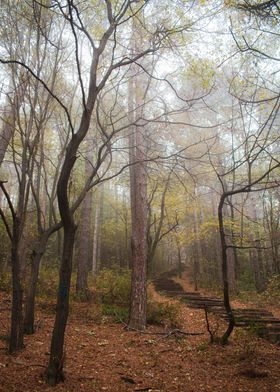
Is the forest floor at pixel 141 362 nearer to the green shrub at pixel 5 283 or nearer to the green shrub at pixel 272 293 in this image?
the green shrub at pixel 5 283

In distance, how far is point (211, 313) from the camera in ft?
29.4

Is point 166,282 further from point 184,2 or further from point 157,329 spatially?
point 184,2

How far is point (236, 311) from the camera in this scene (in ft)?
27.1

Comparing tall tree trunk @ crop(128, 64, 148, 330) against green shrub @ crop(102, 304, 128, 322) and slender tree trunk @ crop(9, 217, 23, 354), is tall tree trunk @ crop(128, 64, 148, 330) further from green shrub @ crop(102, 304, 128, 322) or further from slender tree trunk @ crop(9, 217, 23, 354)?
slender tree trunk @ crop(9, 217, 23, 354)

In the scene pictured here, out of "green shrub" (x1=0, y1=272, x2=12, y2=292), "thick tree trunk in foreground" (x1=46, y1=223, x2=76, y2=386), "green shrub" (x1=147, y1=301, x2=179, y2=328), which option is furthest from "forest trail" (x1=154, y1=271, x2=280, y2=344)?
"green shrub" (x1=0, y1=272, x2=12, y2=292)

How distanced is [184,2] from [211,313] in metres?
8.01

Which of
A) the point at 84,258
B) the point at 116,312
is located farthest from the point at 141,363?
the point at 84,258

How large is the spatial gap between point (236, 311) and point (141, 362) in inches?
170

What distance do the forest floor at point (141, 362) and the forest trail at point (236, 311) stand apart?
29 cm

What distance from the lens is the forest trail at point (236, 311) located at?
659 centimetres

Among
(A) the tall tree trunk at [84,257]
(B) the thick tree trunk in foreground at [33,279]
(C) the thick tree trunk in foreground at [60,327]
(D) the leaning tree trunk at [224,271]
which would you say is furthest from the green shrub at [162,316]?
(C) the thick tree trunk in foreground at [60,327]

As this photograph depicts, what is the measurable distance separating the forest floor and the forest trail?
0.96 ft

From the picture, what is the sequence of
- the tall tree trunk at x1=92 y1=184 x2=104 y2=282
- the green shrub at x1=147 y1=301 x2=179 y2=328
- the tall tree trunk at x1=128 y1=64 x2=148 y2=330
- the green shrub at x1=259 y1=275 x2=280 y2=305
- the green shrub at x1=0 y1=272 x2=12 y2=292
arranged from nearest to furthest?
the tall tree trunk at x1=128 y1=64 x2=148 y2=330, the green shrub at x1=147 y1=301 x2=179 y2=328, the green shrub at x1=0 y1=272 x2=12 y2=292, the green shrub at x1=259 y1=275 x2=280 y2=305, the tall tree trunk at x1=92 y1=184 x2=104 y2=282

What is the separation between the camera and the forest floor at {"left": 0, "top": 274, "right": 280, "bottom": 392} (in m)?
3.85
